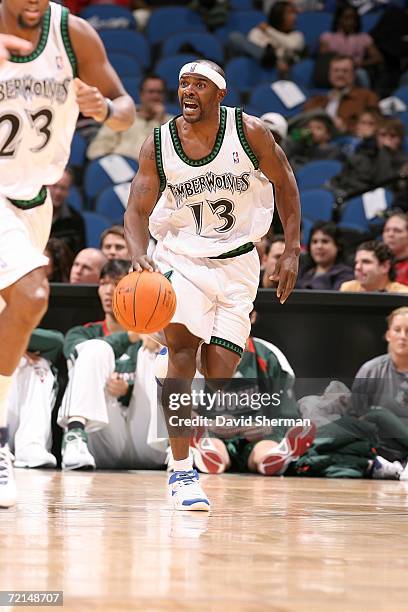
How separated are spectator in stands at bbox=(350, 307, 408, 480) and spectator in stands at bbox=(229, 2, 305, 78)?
261 inches

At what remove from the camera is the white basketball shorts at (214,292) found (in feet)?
16.3

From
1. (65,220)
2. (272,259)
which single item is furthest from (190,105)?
(65,220)

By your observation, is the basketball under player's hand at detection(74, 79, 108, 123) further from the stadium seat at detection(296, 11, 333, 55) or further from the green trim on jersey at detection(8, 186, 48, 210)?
the stadium seat at detection(296, 11, 333, 55)

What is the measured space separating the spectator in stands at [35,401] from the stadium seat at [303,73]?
6642 mm

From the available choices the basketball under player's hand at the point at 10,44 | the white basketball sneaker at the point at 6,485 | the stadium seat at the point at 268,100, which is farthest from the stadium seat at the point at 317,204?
the white basketball sneaker at the point at 6,485

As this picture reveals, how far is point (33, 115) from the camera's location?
15.1 ft

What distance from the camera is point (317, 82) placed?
43.2 feet

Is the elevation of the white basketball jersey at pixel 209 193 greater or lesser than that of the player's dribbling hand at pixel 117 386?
greater

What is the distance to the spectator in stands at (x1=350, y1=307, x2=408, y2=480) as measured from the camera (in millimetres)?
7125

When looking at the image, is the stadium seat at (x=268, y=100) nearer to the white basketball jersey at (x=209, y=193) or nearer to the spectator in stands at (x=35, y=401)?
the spectator in stands at (x=35, y=401)

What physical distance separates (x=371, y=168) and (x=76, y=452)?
514 centimetres

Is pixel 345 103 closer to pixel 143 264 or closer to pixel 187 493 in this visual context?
pixel 143 264

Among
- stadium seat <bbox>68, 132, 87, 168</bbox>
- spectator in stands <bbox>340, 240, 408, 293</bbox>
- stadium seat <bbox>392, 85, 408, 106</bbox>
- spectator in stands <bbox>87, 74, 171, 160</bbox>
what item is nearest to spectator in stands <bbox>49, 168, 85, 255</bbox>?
spectator in stands <bbox>87, 74, 171, 160</bbox>

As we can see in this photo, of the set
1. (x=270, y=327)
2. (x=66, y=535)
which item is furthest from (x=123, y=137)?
(x=66, y=535)
